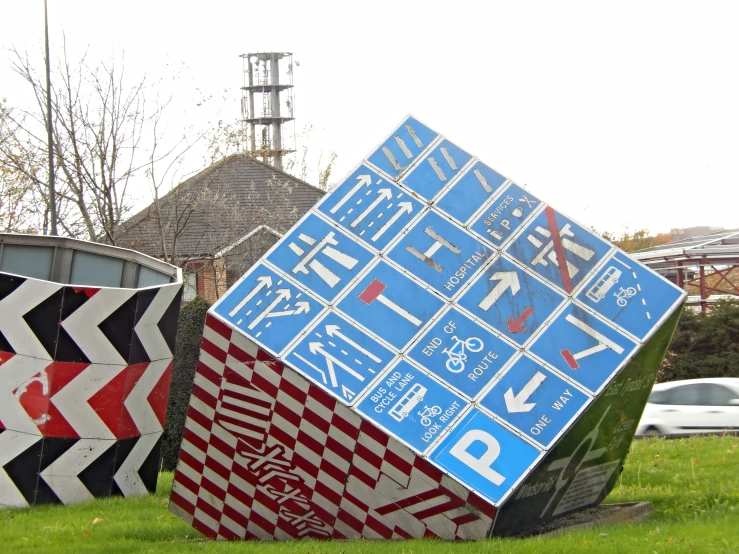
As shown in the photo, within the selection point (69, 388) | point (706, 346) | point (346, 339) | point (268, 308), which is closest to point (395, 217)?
point (346, 339)

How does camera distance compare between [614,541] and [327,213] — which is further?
[327,213]

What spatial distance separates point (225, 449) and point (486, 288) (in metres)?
2.25

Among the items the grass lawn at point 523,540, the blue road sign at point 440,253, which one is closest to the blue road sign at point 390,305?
the blue road sign at point 440,253

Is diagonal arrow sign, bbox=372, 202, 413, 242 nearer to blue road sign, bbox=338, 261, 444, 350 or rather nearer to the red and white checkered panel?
blue road sign, bbox=338, 261, 444, 350

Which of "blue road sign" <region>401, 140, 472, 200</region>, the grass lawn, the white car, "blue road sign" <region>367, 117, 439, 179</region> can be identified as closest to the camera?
the grass lawn

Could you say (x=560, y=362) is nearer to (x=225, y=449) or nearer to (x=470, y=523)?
(x=470, y=523)

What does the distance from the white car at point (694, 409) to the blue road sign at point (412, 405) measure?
35.0 ft

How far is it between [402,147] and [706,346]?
19.0 metres

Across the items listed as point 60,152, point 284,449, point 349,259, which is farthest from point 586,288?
point 60,152

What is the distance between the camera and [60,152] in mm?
20484

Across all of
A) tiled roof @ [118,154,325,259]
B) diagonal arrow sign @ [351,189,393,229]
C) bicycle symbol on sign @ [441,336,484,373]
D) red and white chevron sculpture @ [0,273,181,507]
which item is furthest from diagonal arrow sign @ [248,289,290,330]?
tiled roof @ [118,154,325,259]

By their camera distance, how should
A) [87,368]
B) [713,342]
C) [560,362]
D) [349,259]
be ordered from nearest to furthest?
[560,362]
[349,259]
[87,368]
[713,342]

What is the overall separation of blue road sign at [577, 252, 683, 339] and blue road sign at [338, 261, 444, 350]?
1.16 meters

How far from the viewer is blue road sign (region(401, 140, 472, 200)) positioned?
293 inches
